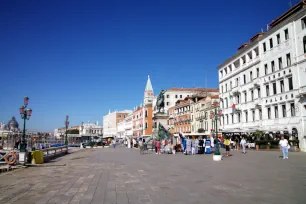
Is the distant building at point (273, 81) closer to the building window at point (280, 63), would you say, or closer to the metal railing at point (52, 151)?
the building window at point (280, 63)

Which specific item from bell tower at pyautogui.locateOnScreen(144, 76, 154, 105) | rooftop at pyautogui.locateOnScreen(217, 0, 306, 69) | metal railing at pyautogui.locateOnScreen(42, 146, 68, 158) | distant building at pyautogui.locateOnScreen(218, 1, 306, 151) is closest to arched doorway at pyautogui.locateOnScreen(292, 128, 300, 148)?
distant building at pyautogui.locateOnScreen(218, 1, 306, 151)

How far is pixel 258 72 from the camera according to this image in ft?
133

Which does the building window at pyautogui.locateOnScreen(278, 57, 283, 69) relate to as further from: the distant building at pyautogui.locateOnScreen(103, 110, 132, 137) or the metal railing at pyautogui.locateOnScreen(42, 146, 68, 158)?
the distant building at pyautogui.locateOnScreen(103, 110, 132, 137)

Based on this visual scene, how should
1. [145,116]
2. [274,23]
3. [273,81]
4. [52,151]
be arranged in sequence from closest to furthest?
[52,151] → [273,81] → [274,23] → [145,116]

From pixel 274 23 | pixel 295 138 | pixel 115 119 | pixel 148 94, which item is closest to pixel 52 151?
pixel 295 138

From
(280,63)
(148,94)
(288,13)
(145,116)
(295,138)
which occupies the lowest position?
(295,138)

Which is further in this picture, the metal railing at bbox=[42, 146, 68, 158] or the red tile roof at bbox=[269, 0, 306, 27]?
the red tile roof at bbox=[269, 0, 306, 27]

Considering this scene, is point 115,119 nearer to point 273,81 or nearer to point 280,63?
point 273,81

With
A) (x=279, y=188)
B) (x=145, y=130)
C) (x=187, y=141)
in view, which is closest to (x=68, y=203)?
(x=279, y=188)

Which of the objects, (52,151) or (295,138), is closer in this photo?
(52,151)

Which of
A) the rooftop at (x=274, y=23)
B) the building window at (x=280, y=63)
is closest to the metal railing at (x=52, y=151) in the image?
the building window at (x=280, y=63)

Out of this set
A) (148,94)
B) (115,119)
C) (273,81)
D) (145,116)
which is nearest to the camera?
(273,81)

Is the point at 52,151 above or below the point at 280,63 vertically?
below

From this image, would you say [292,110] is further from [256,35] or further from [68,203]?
[68,203]
